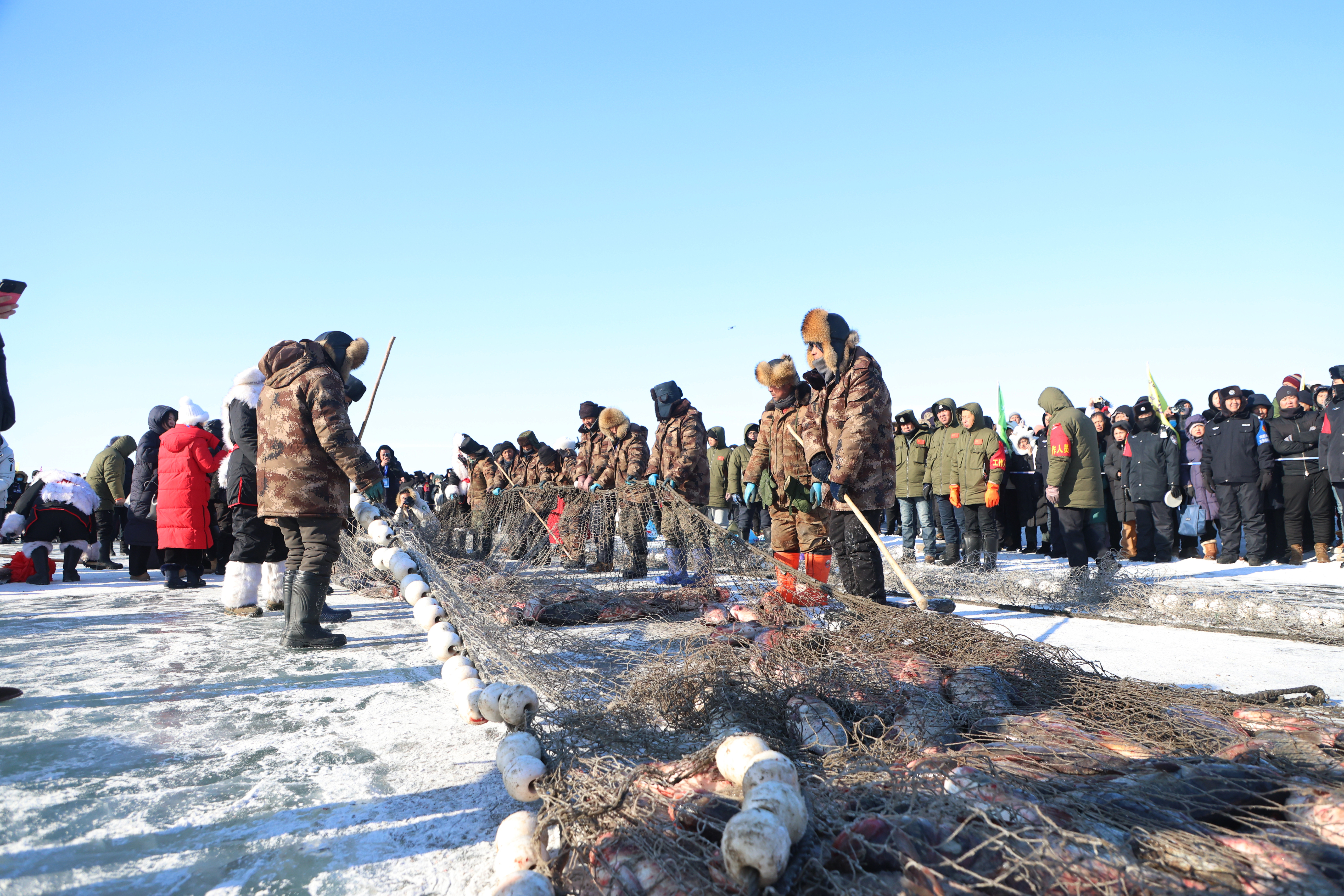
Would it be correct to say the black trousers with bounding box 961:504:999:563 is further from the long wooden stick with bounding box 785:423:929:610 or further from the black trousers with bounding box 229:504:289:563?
the black trousers with bounding box 229:504:289:563

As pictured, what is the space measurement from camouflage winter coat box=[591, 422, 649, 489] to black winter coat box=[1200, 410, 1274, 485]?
673cm

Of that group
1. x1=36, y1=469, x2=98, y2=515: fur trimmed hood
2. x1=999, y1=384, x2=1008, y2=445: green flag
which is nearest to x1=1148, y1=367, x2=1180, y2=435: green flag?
x1=999, y1=384, x2=1008, y2=445: green flag

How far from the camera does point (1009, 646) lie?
339 cm

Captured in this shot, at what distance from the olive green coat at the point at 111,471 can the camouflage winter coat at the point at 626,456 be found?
6.95 metres

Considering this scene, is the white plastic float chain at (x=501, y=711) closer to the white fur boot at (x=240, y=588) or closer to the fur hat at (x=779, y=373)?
the white fur boot at (x=240, y=588)

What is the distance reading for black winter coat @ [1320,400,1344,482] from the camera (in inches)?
314

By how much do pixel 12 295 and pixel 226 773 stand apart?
2.73 meters

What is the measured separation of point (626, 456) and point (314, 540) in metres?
5.59

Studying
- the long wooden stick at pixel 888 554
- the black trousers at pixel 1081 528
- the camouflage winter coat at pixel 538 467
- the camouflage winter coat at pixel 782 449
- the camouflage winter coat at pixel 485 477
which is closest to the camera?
the long wooden stick at pixel 888 554

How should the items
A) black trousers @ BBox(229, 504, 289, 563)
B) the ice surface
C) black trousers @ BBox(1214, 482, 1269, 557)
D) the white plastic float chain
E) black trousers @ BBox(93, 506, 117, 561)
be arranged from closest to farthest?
the white plastic float chain, the ice surface, black trousers @ BBox(229, 504, 289, 563), black trousers @ BBox(1214, 482, 1269, 557), black trousers @ BBox(93, 506, 117, 561)

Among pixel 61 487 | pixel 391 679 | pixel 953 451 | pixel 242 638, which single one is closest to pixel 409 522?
pixel 242 638

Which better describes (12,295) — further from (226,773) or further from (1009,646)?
(1009,646)

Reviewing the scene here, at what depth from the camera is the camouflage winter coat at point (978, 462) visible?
9.12 meters

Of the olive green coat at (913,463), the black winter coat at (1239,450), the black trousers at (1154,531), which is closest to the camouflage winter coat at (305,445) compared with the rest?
the olive green coat at (913,463)
